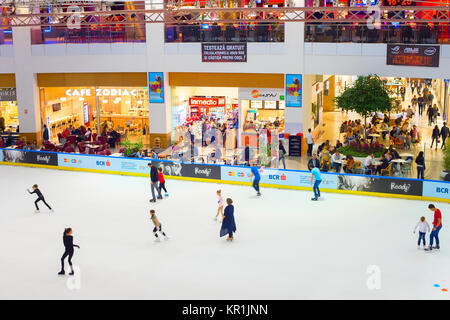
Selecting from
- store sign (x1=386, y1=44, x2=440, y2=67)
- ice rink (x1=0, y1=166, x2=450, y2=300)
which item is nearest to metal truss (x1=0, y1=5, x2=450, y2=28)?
store sign (x1=386, y1=44, x2=440, y2=67)

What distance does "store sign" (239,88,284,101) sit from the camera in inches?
1187

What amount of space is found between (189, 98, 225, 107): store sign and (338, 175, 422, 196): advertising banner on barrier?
12.9 meters

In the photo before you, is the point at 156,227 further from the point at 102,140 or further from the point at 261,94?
the point at 261,94

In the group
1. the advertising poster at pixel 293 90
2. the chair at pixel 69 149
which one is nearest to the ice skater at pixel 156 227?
the chair at pixel 69 149

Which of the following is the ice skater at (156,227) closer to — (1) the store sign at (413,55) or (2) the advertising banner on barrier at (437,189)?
(2) the advertising banner on barrier at (437,189)

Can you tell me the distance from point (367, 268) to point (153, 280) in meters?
5.58

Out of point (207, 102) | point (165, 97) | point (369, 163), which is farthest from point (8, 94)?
point (369, 163)

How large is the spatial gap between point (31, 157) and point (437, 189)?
1782 cm

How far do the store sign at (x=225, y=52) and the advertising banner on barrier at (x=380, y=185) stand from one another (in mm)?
9965

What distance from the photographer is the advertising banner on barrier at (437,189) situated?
20.8 meters

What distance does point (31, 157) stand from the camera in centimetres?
2780

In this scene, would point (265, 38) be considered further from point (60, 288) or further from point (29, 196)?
point (60, 288)

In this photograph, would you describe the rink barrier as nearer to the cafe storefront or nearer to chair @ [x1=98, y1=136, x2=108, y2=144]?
chair @ [x1=98, y1=136, x2=108, y2=144]
